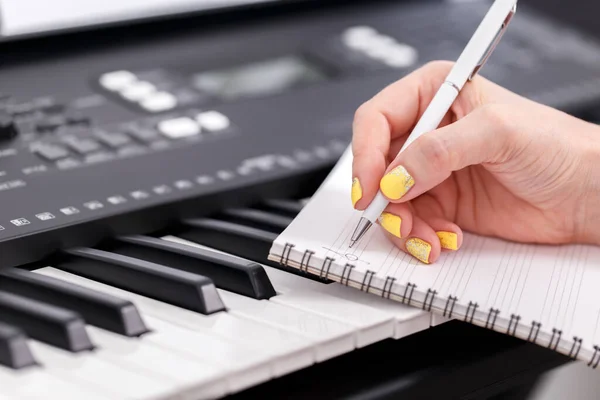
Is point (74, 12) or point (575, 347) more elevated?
point (74, 12)

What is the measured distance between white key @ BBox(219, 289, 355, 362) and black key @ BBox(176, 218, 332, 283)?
76 millimetres

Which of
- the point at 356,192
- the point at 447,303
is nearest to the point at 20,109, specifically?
the point at 356,192

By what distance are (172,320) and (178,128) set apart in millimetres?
319

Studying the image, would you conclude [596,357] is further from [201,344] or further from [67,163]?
[67,163]

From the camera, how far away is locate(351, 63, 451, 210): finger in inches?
27.9

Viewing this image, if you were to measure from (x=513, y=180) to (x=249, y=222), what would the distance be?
25 cm

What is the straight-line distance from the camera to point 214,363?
1.80 ft

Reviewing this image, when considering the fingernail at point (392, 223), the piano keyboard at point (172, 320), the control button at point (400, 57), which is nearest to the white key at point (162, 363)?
the piano keyboard at point (172, 320)

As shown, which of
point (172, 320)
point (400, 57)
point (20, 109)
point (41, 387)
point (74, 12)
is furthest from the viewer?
point (400, 57)

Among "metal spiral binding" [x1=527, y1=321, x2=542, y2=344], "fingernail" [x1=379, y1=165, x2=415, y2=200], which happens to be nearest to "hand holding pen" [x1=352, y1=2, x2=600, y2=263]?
"fingernail" [x1=379, y1=165, x2=415, y2=200]

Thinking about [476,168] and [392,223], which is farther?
[476,168]

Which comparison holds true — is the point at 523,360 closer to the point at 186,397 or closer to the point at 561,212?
the point at 561,212

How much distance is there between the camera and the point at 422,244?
0.70 m

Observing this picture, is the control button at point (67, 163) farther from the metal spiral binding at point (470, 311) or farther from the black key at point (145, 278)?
the metal spiral binding at point (470, 311)
